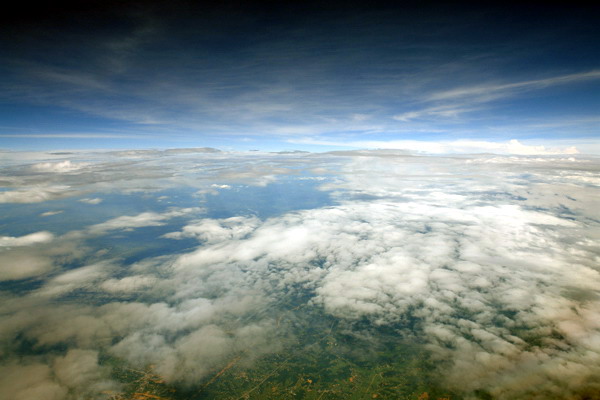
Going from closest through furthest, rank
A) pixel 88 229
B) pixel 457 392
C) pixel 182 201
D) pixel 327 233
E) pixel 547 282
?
pixel 457 392 < pixel 547 282 < pixel 327 233 < pixel 88 229 < pixel 182 201

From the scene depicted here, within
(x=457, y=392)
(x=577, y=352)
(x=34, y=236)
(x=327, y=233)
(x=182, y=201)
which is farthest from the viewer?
(x=182, y=201)

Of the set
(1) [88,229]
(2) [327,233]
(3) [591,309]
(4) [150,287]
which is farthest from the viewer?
(1) [88,229]

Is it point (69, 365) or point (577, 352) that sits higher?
point (577, 352)

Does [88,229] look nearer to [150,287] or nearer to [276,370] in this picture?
[150,287]

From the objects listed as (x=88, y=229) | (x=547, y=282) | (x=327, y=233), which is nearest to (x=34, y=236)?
(x=88, y=229)

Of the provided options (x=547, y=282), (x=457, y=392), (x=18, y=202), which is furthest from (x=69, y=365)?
(x=18, y=202)

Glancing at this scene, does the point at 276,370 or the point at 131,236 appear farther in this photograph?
the point at 131,236

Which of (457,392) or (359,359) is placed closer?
(457,392)

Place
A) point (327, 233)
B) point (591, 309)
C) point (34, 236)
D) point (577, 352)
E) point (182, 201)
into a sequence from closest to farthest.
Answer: point (577, 352)
point (591, 309)
point (327, 233)
point (34, 236)
point (182, 201)

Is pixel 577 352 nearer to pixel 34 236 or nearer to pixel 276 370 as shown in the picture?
pixel 276 370
